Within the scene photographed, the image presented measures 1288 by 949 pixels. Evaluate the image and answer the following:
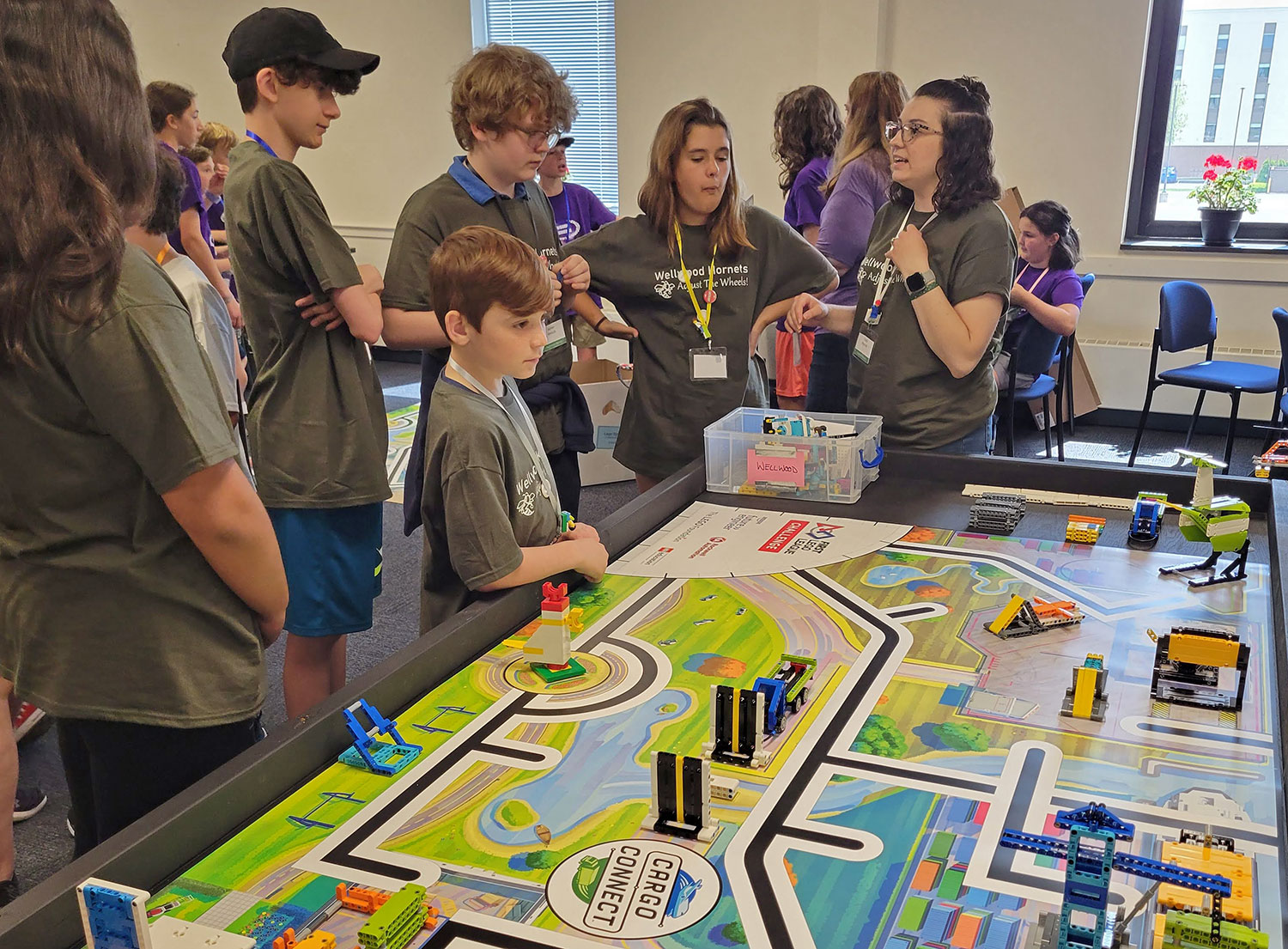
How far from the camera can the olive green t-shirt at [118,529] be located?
1039 mm

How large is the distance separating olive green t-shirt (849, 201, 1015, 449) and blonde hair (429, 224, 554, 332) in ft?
2.73

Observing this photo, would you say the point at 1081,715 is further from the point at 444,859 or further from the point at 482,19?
the point at 482,19

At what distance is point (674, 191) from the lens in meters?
2.29

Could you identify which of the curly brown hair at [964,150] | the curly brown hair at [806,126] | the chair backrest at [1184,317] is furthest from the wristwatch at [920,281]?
the chair backrest at [1184,317]

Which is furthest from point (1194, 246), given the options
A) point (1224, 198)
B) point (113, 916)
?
point (113, 916)

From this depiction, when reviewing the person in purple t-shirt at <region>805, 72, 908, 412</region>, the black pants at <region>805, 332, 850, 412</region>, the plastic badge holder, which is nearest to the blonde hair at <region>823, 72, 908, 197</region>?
the person in purple t-shirt at <region>805, 72, 908, 412</region>

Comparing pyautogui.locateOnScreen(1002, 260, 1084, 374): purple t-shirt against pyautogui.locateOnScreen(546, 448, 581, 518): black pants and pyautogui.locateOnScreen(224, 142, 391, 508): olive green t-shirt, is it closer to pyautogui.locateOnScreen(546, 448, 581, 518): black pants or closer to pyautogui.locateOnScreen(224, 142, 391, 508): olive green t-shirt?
pyautogui.locateOnScreen(546, 448, 581, 518): black pants

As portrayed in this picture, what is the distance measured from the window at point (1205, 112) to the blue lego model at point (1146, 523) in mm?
4123

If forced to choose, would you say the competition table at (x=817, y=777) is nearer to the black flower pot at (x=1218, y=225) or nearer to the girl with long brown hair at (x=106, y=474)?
the girl with long brown hair at (x=106, y=474)

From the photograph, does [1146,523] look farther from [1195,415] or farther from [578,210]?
[1195,415]

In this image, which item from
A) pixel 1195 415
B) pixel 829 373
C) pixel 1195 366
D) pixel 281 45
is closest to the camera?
pixel 281 45

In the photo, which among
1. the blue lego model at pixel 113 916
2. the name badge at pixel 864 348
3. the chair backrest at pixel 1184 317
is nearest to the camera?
the blue lego model at pixel 113 916

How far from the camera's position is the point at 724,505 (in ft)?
6.63

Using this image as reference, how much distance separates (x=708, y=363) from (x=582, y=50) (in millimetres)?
4794
